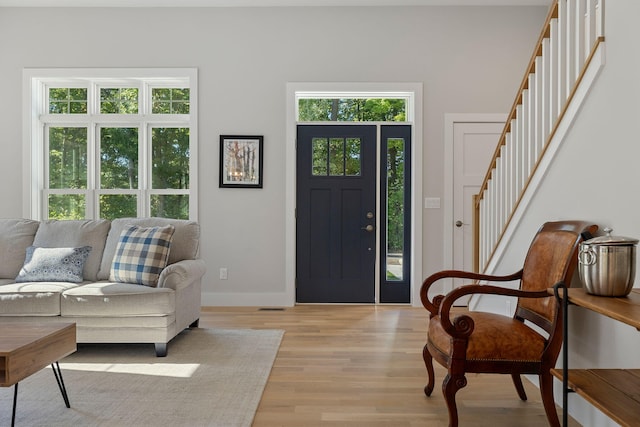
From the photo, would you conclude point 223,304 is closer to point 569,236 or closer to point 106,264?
point 106,264

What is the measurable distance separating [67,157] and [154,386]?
3543 millimetres

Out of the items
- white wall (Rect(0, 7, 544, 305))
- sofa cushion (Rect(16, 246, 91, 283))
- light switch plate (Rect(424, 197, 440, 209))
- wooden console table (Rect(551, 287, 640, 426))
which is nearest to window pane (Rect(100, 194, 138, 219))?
white wall (Rect(0, 7, 544, 305))

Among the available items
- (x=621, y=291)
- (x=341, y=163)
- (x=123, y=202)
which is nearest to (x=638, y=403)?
(x=621, y=291)

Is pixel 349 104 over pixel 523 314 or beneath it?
over

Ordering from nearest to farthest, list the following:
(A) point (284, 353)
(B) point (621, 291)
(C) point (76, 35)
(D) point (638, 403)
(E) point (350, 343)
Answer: (D) point (638, 403) → (B) point (621, 291) → (A) point (284, 353) → (E) point (350, 343) → (C) point (76, 35)

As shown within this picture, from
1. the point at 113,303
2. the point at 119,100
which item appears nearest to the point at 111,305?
the point at 113,303

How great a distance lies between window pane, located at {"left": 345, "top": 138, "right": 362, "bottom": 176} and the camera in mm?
5383

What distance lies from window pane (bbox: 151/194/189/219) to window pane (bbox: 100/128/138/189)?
1.03ft

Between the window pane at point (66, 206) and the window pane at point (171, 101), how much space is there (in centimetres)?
128

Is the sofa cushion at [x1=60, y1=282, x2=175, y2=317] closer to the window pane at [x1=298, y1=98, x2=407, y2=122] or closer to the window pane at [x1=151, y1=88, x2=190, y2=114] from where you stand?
the window pane at [x1=151, y1=88, x2=190, y2=114]

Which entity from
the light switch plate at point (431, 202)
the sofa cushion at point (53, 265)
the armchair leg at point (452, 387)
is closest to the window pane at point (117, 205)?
the sofa cushion at point (53, 265)

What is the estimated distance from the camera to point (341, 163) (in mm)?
5383

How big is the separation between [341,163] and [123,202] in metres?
2.43

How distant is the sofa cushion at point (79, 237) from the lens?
155 inches
